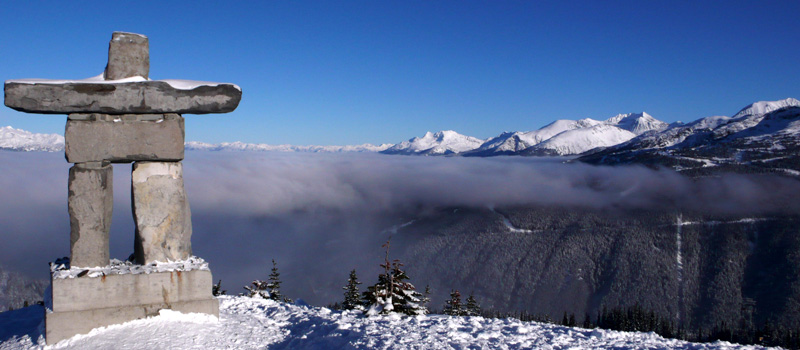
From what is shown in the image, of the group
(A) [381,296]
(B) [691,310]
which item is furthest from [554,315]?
(A) [381,296]

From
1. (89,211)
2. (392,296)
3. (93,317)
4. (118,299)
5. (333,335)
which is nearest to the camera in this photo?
(333,335)

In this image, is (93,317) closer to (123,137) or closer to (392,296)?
(123,137)

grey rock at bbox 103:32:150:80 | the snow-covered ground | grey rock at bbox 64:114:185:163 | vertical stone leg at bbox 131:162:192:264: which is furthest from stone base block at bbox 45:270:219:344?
grey rock at bbox 103:32:150:80

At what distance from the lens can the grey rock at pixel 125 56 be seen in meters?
11.8

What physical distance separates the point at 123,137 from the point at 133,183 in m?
1.21

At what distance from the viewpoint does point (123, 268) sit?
11477 millimetres

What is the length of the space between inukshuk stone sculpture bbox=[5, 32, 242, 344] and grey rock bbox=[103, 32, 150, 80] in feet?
Answer: 0.08

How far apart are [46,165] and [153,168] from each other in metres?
221

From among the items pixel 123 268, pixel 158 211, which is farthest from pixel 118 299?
pixel 158 211

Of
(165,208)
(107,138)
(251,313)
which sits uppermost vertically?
(107,138)

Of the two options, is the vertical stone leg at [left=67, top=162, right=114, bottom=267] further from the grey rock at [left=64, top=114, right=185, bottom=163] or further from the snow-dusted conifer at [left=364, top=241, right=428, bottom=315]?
the snow-dusted conifer at [left=364, top=241, right=428, bottom=315]

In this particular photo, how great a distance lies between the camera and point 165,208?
12023 mm

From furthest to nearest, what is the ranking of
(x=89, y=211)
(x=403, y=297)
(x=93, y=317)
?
(x=403, y=297)
(x=89, y=211)
(x=93, y=317)

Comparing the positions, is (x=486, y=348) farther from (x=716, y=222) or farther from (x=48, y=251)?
(x=48, y=251)
